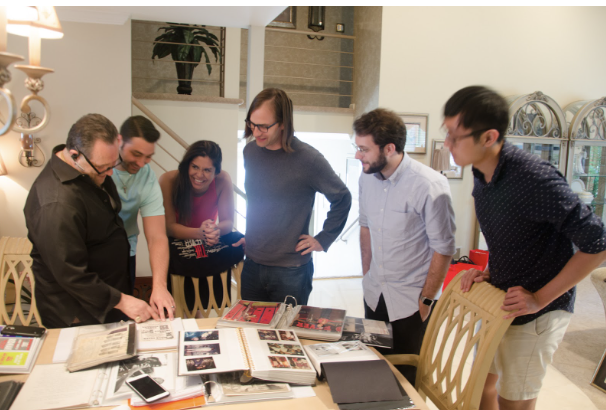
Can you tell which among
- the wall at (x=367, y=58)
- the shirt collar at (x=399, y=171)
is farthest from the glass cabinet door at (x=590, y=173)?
the shirt collar at (x=399, y=171)

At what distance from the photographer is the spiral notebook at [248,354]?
1.25m

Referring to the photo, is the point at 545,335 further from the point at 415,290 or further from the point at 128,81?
the point at 128,81

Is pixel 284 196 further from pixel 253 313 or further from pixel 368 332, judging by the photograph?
pixel 368 332

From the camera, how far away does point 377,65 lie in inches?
215

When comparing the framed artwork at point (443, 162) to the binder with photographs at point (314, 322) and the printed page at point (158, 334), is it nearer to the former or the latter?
the binder with photographs at point (314, 322)

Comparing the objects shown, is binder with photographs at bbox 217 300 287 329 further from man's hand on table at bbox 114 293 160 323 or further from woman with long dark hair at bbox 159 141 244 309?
woman with long dark hair at bbox 159 141 244 309

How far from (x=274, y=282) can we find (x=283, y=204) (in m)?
0.38

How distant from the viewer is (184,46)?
5.10 m

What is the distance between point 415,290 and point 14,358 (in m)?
1.50

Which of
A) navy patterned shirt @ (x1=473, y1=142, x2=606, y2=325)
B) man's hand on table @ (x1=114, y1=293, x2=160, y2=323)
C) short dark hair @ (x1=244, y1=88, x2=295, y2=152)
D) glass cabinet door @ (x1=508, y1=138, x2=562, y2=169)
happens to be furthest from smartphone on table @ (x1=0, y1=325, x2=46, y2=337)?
glass cabinet door @ (x1=508, y1=138, x2=562, y2=169)

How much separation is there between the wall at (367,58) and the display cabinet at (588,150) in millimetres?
2624

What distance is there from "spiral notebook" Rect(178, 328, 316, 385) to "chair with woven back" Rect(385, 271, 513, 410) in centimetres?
48

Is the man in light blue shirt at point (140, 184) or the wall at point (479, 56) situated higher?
the wall at point (479, 56)

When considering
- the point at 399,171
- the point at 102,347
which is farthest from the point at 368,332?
the point at 102,347
